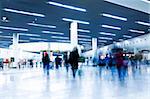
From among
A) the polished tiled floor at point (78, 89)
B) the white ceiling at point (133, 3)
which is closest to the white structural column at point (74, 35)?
the white ceiling at point (133, 3)

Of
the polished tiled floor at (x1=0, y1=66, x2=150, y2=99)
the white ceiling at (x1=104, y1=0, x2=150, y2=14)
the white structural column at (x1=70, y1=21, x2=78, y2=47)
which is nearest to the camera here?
the polished tiled floor at (x1=0, y1=66, x2=150, y2=99)

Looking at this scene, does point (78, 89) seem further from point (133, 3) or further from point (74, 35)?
point (74, 35)

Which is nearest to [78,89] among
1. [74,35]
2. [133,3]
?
[133,3]

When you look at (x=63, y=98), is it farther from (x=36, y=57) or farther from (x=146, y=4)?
(x=36, y=57)

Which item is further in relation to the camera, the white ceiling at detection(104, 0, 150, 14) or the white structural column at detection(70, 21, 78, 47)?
the white structural column at detection(70, 21, 78, 47)

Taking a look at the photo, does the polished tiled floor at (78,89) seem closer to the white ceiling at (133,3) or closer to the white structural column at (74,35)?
the white ceiling at (133,3)

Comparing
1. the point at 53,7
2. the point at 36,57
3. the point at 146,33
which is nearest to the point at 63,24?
the point at 53,7

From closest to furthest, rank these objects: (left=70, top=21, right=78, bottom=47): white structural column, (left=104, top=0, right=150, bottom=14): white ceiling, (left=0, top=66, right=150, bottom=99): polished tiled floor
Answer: (left=0, top=66, right=150, bottom=99): polished tiled floor < (left=104, top=0, right=150, bottom=14): white ceiling < (left=70, top=21, right=78, bottom=47): white structural column

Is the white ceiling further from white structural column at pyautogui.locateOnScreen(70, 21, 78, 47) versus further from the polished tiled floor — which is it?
white structural column at pyautogui.locateOnScreen(70, 21, 78, 47)

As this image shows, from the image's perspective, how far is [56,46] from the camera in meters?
43.3

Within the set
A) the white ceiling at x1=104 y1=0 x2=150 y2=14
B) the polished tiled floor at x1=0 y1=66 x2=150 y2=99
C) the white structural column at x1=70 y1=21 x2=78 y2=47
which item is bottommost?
the polished tiled floor at x1=0 y1=66 x2=150 y2=99

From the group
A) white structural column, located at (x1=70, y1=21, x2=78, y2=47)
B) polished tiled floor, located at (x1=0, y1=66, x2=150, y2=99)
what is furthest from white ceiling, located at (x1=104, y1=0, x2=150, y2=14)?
white structural column, located at (x1=70, y1=21, x2=78, y2=47)

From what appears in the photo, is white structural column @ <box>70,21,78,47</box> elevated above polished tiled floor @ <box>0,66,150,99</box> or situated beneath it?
elevated above

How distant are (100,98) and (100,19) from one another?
19.7 m
